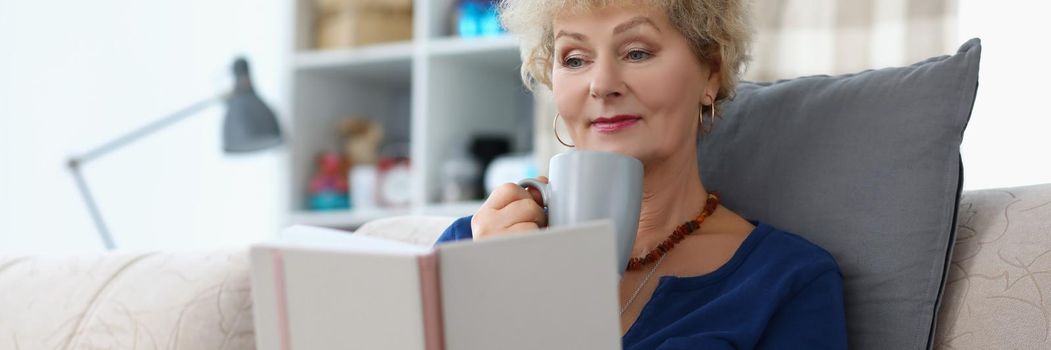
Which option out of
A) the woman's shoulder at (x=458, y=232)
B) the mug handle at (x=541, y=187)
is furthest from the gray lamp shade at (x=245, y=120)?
the mug handle at (x=541, y=187)

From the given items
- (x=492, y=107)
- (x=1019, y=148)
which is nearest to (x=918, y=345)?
(x=1019, y=148)

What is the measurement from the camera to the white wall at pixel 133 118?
2.80 metres

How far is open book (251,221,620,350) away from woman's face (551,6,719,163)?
1.46 feet

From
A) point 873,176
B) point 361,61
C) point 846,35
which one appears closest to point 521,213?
point 873,176

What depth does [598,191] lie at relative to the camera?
38.7 inches

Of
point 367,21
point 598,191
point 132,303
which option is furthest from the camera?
point 367,21

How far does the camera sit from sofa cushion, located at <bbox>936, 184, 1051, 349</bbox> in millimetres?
1081

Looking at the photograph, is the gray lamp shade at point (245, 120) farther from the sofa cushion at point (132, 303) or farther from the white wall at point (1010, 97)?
the white wall at point (1010, 97)

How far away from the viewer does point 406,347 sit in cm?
74

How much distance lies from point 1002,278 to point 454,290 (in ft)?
2.16

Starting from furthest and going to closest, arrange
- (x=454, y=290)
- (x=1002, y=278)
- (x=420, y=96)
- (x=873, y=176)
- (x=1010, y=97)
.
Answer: (x=420, y=96) < (x=1010, y=97) < (x=873, y=176) < (x=1002, y=278) < (x=454, y=290)

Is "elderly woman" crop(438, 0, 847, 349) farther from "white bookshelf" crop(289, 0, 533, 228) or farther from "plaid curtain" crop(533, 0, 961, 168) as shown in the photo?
"white bookshelf" crop(289, 0, 533, 228)

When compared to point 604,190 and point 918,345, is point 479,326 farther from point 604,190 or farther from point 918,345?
point 918,345

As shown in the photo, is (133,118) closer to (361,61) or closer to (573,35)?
(361,61)
